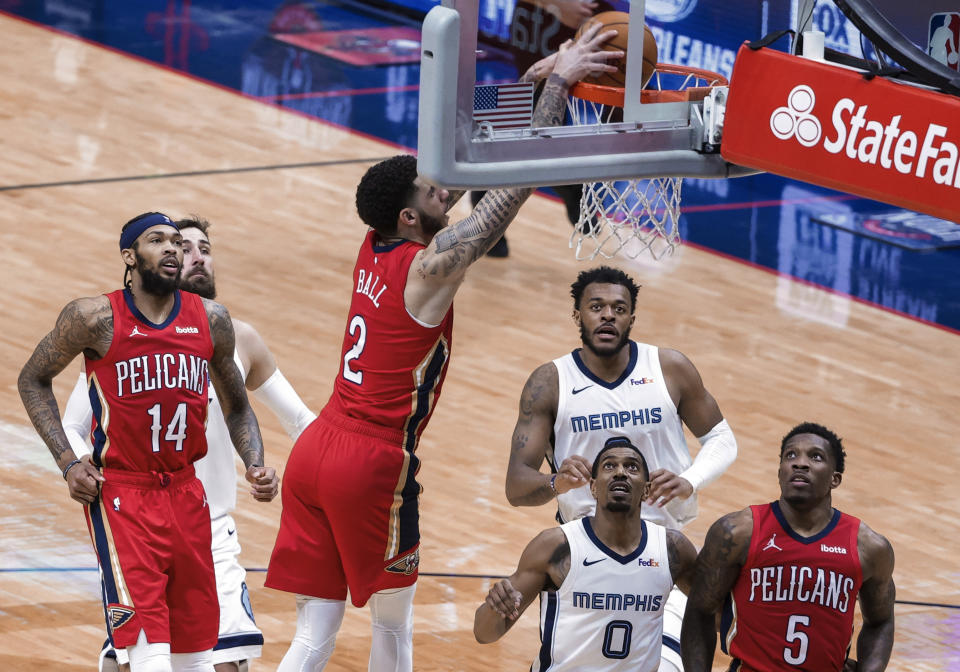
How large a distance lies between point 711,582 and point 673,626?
643mm

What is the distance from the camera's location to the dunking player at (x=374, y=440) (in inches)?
226

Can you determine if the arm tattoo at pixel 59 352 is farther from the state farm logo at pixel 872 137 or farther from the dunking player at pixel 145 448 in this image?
the state farm logo at pixel 872 137

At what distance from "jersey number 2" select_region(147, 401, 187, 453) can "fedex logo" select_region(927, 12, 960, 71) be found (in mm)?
2449

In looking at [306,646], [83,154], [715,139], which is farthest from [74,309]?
[83,154]

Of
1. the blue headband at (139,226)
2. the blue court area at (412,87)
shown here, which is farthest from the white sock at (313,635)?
the blue court area at (412,87)

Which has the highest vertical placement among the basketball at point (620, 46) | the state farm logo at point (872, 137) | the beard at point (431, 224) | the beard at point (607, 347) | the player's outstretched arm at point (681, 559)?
the basketball at point (620, 46)

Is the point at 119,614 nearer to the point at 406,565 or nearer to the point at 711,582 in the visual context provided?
the point at 406,565

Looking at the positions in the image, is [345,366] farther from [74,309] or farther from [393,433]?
[74,309]

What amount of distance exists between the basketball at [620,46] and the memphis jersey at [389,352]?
785 millimetres

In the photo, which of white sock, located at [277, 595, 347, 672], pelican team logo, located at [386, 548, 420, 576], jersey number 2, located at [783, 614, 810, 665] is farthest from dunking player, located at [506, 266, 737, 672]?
white sock, located at [277, 595, 347, 672]


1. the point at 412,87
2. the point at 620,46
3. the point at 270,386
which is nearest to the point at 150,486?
the point at 270,386

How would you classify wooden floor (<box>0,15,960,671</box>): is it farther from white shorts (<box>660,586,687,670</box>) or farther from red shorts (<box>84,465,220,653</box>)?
red shorts (<box>84,465,220,653</box>)

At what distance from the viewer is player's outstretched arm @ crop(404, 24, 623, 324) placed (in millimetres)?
5445

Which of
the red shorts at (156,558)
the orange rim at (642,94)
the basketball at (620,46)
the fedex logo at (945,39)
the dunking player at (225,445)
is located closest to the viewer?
the fedex logo at (945,39)
